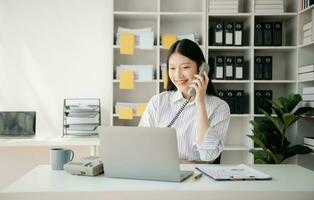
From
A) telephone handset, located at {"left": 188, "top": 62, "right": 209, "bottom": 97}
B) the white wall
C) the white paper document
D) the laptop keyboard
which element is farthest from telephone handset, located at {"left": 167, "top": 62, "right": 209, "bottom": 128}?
the white wall

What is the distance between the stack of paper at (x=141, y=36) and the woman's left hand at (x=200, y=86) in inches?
61.5

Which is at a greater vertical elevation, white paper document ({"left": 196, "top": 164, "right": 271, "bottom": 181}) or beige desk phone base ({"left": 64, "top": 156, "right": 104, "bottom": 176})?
beige desk phone base ({"left": 64, "top": 156, "right": 104, "bottom": 176})

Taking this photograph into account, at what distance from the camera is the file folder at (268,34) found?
11.1 ft

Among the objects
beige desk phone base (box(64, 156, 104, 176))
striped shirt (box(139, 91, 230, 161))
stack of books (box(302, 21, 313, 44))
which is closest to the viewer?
beige desk phone base (box(64, 156, 104, 176))

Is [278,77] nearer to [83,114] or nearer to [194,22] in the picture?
[194,22]

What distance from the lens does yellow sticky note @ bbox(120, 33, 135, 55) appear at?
10.8ft

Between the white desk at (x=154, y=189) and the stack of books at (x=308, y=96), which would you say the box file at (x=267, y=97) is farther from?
the white desk at (x=154, y=189)

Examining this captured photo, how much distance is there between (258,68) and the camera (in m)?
3.38

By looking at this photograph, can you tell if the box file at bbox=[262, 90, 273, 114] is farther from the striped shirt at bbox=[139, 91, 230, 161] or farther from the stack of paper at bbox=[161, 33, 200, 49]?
the striped shirt at bbox=[139, 91, 230, 161]

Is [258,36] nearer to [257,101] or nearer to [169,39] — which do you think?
[257,101]

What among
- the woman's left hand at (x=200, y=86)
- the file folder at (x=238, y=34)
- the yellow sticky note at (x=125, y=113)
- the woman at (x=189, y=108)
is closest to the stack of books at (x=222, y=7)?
the file folder at (x=238, y=34)

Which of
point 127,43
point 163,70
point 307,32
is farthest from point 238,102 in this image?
point 127,43

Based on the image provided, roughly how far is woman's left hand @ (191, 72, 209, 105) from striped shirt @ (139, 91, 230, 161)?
147mm

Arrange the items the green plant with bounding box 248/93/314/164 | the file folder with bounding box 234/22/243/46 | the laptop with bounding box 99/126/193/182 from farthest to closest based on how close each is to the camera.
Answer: the file folder with bounding box 234/22/243/46
the green plant with bounding box 248/93/314/164
the laptop with bounding box 99/126/193/182
